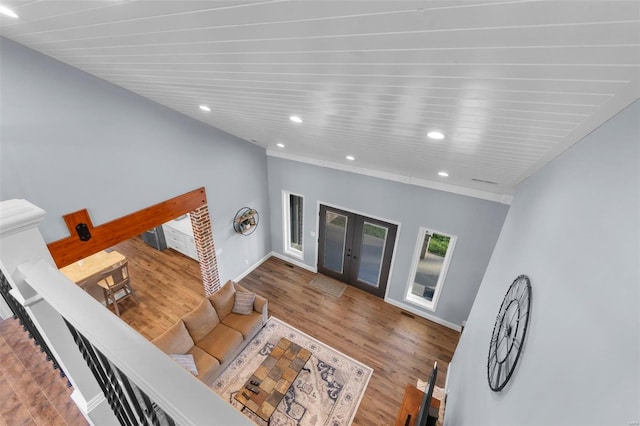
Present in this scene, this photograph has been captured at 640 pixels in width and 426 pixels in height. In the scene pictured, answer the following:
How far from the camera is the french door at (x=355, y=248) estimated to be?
5371mm

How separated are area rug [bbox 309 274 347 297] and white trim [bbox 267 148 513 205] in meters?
2.55

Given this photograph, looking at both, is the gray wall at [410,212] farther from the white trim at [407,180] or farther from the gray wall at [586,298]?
the gray wall at [586,298]

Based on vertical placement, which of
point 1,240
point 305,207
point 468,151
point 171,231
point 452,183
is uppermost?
point 468,151

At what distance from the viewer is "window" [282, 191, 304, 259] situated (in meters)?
6.25

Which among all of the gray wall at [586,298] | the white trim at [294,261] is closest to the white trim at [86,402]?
the gray wall at [586,298]

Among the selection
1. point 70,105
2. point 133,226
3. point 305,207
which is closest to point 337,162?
point 305,207

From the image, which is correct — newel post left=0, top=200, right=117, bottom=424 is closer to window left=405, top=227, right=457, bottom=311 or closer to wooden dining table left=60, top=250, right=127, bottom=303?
wooden dining table left=60, top=250, right=127, bottom=303

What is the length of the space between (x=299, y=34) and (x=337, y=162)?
3.94 m

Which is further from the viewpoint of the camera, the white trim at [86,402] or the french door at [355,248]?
the french door at [355,248]

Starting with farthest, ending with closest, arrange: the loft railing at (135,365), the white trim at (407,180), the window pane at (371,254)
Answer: the window pane at (371,254), the white trim at (407,180), the loft railing at (135,365)

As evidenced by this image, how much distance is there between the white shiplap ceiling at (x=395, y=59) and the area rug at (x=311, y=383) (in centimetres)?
346

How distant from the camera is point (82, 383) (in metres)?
1.34

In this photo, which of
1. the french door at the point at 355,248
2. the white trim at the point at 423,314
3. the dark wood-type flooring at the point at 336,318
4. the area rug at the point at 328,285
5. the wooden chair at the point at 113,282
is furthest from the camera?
the area rug at the point at 328,285

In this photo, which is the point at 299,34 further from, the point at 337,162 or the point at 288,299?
the point at 288,299
